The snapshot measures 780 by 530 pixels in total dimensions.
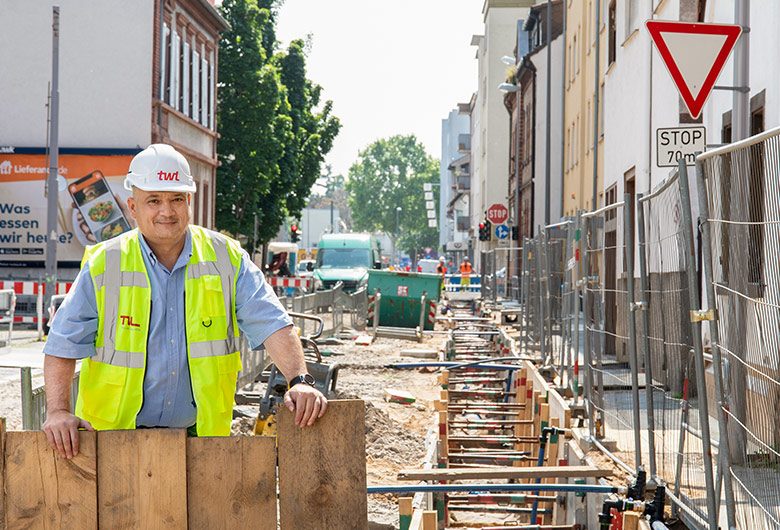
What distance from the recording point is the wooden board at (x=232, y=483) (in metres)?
4.57

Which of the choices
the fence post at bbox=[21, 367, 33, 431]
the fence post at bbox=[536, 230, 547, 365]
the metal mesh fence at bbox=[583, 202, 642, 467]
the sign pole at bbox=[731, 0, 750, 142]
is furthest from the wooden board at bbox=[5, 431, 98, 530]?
the fence post at bbox=[536, 230, 547, 365]

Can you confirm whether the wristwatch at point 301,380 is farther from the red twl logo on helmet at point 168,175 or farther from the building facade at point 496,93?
the building facade at point 496,93

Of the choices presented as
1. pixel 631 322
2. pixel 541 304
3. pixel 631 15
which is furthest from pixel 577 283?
pixel 631 15

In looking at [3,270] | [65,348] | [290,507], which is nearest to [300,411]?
[290,507]

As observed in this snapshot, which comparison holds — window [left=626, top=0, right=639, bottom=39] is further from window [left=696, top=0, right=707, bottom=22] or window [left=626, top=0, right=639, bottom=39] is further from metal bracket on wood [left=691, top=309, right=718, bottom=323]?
metal bracket on wood [left=691, top=309, right=718, bottom=323]

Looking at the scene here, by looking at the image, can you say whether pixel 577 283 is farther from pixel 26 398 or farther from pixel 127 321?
pixel 127 321

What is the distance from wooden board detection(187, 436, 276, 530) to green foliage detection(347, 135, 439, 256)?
17175cm

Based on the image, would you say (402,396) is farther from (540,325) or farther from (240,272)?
(240,272)

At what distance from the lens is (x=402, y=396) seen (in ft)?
61.2

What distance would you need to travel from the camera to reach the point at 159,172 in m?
5.12

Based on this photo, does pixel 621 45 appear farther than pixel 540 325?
Yes

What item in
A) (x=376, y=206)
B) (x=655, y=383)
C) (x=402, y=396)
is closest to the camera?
(x=655, y=383)

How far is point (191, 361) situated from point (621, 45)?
62.9ft

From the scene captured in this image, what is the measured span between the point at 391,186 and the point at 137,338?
175 meters
